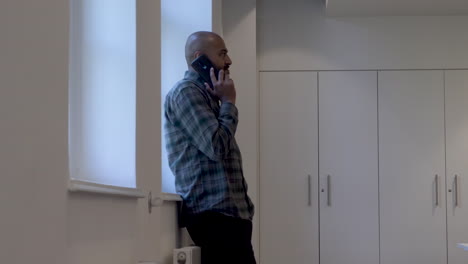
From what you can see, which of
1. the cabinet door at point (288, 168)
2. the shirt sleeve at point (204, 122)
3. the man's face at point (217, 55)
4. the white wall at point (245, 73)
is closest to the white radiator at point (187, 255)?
the shirt sleeve at point (204, 122)

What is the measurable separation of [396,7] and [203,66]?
9.25 ft

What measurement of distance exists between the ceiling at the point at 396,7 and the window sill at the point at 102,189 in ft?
10.9

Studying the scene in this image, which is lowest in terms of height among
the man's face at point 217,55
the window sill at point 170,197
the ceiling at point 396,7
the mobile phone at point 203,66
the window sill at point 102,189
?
the window sill at point 170,197

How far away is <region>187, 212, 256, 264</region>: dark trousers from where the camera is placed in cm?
322

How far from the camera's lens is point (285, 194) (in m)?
5.96

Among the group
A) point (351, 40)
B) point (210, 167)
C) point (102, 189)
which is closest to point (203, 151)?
point (210, 167)

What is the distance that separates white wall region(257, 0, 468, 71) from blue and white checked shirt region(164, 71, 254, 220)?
108 inches

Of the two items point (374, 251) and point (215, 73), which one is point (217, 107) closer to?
point (215, 73)

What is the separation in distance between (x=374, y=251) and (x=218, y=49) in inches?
121

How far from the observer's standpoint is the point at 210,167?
10.6 ft

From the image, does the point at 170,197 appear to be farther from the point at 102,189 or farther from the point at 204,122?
the point at 102,189

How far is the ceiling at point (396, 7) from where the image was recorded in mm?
5531

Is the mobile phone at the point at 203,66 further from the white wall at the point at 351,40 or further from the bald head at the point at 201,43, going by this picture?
the white wall at the point at 351,40

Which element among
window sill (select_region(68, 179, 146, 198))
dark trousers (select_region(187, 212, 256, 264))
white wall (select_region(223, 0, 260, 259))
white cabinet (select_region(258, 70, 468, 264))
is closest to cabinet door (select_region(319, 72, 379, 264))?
white cabinet (select_region(258, 70, 468, 264))
